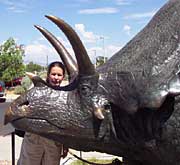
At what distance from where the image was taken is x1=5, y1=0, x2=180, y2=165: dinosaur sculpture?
98.0 inches

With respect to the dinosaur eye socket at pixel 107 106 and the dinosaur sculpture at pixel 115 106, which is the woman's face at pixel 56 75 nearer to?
the dinosaur sculpture at pixel 115 106

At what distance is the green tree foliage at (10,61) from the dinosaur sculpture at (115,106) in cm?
3813

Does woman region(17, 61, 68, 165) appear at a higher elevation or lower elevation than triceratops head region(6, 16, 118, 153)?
lower

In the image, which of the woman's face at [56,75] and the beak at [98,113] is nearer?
the beak at [98,113]

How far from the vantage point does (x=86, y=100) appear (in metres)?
2.59

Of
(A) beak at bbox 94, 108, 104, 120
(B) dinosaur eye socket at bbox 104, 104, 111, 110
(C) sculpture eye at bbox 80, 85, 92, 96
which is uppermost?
(C) sculpture eye at bbox 80, 85, 92, 96

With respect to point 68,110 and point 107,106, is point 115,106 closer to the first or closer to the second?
point 107,106

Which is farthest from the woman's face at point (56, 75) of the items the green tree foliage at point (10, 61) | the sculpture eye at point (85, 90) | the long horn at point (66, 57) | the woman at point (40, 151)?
the green tree foliage at point (10, 61)

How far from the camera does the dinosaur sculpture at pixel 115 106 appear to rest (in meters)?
2.49

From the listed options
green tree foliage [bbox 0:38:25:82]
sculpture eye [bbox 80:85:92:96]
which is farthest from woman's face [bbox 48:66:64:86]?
green tree foliage [bbox 0:38:25:82]

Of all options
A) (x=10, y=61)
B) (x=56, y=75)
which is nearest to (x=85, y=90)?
(x=56, y=75)

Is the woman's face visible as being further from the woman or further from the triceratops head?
the triceratops head

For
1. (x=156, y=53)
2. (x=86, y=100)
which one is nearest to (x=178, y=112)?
(x=156, y=53)

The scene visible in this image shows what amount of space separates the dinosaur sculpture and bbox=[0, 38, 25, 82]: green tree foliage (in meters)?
38.1
